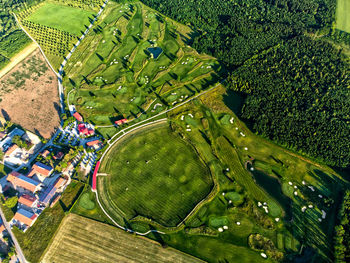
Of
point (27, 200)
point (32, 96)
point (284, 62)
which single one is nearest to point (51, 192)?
point (27, 200)

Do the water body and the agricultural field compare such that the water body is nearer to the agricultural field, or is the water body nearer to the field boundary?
the agricultural field

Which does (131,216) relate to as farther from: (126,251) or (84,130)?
(84,130)

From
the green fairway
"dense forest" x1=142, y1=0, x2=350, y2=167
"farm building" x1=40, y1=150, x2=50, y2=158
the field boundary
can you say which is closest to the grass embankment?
"farm building" x1=40, y1=150, x2=50, y2=158

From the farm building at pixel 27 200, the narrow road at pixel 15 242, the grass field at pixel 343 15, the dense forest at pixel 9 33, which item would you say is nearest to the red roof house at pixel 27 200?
the farm building at pixel 27 200

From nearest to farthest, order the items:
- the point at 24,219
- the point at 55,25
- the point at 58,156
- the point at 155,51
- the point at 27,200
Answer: the point at 24,219
the point at 27,200
the point at 58,156
the point at 155,51
the point at 55,25

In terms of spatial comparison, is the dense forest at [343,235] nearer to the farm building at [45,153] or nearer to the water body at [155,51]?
A: the farm building at [45,153]

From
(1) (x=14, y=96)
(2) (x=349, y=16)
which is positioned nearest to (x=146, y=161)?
(1) (x=14, y=96)

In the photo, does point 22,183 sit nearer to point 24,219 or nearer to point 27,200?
point 27,200

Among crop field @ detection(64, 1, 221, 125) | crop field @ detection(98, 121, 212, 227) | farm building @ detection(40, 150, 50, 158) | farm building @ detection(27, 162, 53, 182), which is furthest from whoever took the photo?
crop field @ detection(64, 1, 221, 125)
